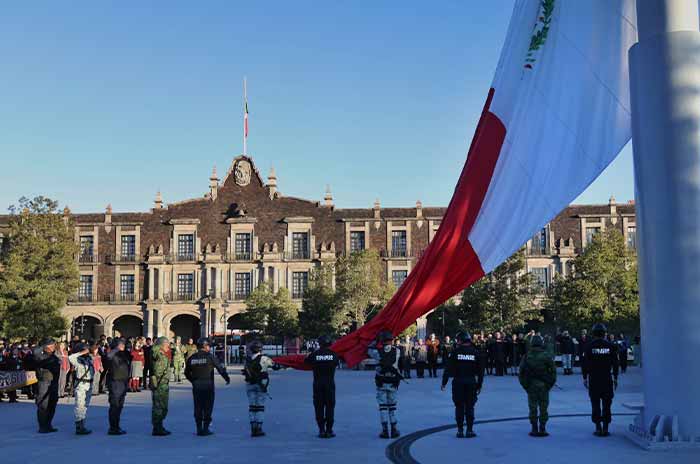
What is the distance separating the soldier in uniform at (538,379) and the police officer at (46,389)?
7971 mm

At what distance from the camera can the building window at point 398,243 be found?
59.6 metres

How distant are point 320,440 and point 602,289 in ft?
113

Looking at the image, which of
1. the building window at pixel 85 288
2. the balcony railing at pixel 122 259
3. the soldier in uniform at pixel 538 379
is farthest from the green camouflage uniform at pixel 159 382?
the building window at pixel 85 288

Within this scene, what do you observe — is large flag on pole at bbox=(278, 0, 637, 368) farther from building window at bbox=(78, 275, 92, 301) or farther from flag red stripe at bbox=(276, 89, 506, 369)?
building window at bbox=(78, 275, 92, 301)

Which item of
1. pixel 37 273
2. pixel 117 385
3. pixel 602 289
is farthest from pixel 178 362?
pixel 602 289

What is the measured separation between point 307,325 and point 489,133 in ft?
128

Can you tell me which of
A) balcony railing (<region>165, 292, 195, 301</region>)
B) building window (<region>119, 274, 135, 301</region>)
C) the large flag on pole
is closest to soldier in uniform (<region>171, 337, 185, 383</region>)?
the large flag on pole

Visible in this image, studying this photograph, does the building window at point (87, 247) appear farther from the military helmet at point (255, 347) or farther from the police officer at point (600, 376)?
the police officer at point (600, 376)

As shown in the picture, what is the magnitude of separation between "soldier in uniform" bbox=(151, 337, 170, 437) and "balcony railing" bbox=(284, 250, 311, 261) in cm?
4634

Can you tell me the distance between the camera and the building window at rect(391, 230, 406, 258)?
195 ft

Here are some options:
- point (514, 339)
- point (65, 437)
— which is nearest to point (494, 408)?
point (65, 437)

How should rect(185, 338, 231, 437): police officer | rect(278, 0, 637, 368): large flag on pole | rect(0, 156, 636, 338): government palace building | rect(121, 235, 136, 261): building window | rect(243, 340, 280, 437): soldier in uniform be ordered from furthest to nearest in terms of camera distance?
1. rect(121, 235, 136, 261): building window
2. rect(0, 156, 636, 338): government palace building
3. rect(185, 338, 231, 437): police officer
4. rect(243, 340, 280, 437): soldier in uniform
5. rect(278, 0, 637, 368): large flag on pole

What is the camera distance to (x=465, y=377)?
11.9 metres

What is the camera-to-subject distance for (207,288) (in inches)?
2341
